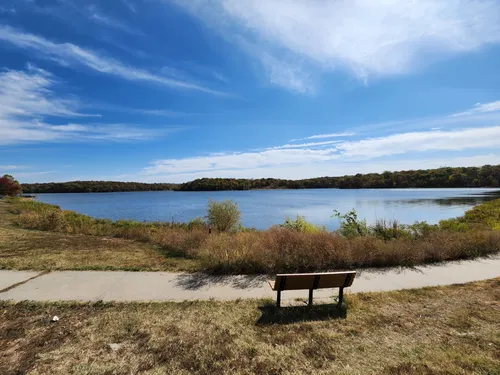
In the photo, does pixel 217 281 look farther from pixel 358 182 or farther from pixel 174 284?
pixel 358 182

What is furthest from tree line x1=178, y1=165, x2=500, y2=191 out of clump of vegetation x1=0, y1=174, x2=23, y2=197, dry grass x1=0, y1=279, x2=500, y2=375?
dry grass x1=0, y1=279, x2=500, y2=375

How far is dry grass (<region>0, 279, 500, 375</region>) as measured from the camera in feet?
11.1

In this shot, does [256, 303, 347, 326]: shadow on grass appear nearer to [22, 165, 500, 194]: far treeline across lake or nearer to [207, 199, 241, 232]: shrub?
[207, 199, 241, 232]: shrub

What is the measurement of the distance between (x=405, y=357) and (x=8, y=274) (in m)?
8.66

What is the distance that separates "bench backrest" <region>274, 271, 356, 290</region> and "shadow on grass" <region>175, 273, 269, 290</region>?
1.53 m

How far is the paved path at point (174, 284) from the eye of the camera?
555 cm

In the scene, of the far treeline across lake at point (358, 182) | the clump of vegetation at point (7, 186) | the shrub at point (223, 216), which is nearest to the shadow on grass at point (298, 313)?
the shrub at point (223, 216)

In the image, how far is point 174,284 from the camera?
6.25 m

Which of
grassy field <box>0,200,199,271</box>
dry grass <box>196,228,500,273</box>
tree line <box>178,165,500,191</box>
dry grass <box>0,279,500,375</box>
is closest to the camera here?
dry grass <box>0,279,500,375</box>

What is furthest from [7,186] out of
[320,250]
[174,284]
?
A: [320,250]

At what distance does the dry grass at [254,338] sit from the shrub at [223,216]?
9382 millimetres

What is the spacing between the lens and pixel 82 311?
15.9 feet

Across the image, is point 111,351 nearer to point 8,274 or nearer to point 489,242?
point 8,274

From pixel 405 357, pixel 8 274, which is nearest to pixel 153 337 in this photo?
pixel 405 357
